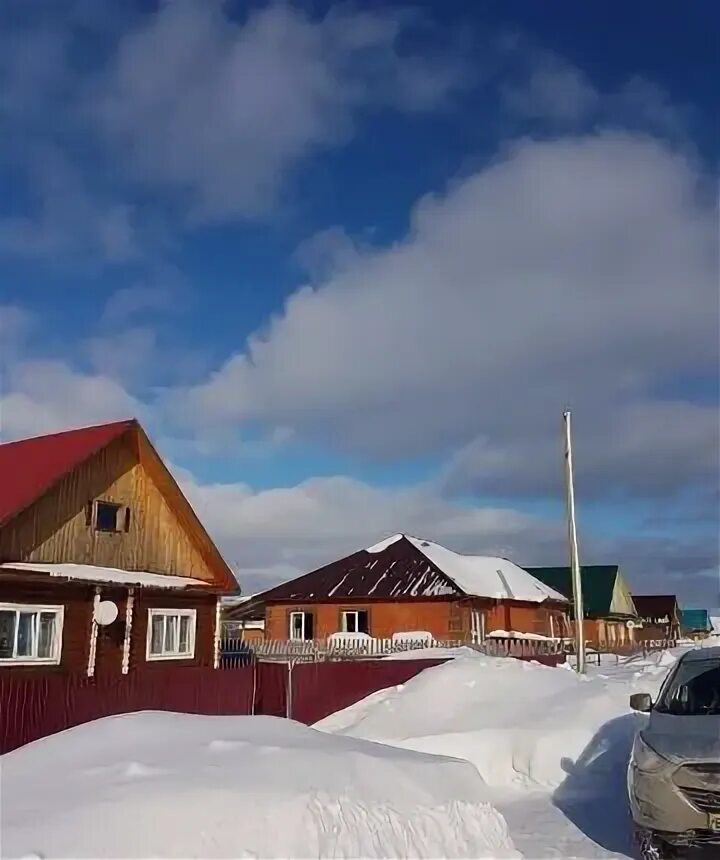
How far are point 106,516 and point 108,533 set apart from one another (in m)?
0.38

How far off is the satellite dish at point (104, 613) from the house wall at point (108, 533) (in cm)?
110

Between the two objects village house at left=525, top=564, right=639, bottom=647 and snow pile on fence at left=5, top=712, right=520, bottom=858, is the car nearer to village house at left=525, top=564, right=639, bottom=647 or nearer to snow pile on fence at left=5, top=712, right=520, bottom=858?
snow pile on fence at left=5, top=712, right=520, bottom=858

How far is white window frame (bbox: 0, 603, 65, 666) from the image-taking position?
16.5 metres

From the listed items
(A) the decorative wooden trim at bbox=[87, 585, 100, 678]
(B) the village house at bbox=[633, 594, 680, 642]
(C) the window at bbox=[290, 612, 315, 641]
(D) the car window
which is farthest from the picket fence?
(B) the village house at bbox=[633, 594, 680, 642]

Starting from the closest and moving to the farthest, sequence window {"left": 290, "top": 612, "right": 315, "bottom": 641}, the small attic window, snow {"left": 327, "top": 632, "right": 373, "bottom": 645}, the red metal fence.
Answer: the red metal fence < the small attic window < snow {"left": 327, "top": 632, "right": 373, "bottom": 645} < window {"left": 290, "top": 612, "right": 315, "bottom": 641}

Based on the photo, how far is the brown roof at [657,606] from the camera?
243 ft

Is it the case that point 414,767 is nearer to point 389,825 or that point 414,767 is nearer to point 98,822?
point 389,825

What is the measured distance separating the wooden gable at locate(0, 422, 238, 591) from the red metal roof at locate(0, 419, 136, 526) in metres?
0.17

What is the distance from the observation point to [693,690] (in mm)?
8938

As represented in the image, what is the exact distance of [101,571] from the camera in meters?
18.5

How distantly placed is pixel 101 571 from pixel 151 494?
2.75m

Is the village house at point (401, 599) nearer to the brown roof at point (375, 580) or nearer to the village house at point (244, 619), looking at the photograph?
the brown roof at point (375, 580)

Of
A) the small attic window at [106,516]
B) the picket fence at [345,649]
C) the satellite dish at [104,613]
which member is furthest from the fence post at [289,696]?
the picket fence at [345,649]

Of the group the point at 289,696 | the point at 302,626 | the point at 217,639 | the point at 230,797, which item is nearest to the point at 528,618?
the point at 302,626
